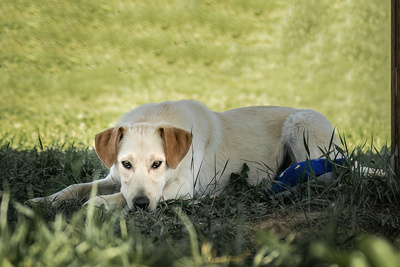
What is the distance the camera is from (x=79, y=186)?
3.44 m

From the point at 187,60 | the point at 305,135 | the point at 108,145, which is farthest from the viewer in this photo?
the point at 187,60

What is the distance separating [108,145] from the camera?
326cm

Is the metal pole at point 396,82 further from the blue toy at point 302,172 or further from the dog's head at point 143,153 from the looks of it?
the dog's head at point 143,153

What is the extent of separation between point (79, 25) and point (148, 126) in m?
6.84

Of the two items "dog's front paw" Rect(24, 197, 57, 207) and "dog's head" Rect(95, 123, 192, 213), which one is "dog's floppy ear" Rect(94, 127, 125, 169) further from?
"dog's front paw" Rect(24, 197, 57, 207)

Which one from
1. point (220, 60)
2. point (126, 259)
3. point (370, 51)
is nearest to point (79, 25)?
point (220, 60)

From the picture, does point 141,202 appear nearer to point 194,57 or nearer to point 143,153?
point 143,153

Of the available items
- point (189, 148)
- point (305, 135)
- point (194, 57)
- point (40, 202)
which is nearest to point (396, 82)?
point (305, 135)

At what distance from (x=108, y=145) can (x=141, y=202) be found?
1.77 ft

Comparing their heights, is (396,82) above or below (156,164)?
above

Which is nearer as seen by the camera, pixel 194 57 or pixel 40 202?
pixel 40 202

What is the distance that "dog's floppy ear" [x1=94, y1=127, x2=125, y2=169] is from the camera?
322 centimetres

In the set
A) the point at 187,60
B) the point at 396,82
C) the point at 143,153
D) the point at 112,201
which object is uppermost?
the point at 396,82

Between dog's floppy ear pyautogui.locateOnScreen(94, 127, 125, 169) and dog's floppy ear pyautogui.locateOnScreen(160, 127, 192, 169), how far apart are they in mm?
316
